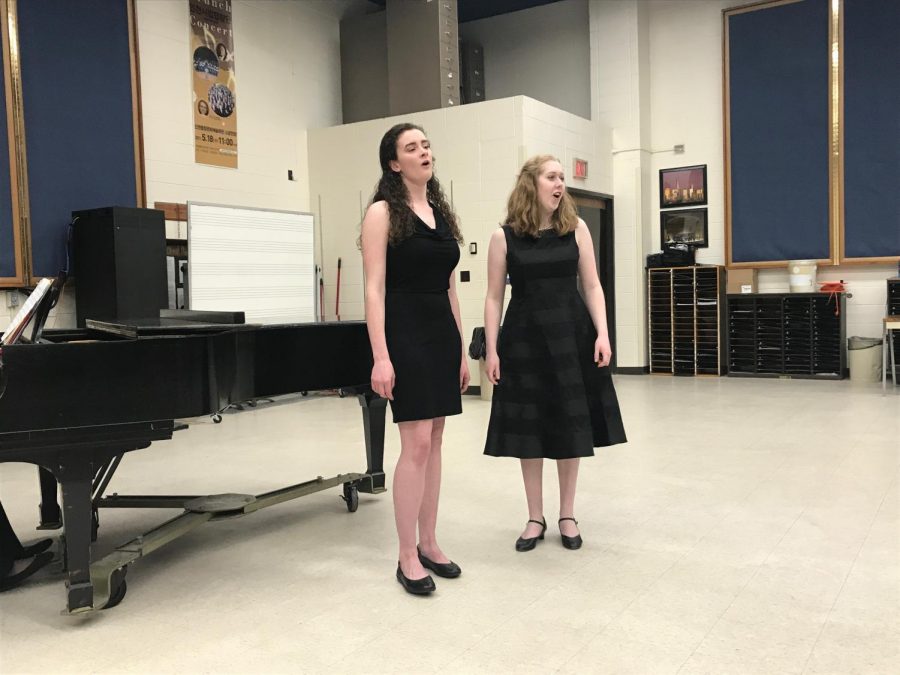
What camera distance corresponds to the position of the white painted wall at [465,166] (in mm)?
7691

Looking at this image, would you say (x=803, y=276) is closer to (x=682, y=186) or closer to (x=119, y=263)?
(x=682, y=186)

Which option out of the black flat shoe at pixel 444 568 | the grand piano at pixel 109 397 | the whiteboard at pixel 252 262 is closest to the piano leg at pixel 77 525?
the grand piano at pixel 109 397

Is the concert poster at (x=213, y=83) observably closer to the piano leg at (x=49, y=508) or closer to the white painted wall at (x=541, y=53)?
the white painted wall at (x=541, y=53)

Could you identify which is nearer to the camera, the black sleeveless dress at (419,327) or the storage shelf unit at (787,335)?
the black sleeveless dress at (419,327)

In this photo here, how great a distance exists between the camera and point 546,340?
298 centimetres

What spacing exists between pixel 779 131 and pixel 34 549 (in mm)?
8258

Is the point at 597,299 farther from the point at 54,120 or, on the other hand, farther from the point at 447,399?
the point at 54,120

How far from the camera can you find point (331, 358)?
328 cm

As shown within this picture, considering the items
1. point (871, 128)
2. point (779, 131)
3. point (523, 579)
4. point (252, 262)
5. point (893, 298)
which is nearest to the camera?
point (523, 579)

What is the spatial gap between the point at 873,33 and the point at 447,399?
7.80 metres

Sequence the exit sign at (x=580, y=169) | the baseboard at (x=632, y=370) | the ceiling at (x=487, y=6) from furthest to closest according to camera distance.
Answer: the ceiling at (x=487, y=6) → the baseboard at (x=632, y=370) → the exit sign at (x=580, y=169)

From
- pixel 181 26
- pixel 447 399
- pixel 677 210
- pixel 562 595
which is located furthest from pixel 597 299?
pixel 677 210

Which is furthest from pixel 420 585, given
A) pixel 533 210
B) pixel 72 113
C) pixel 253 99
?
pixel 253 99

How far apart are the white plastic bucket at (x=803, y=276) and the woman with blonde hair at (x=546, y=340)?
623 cm
